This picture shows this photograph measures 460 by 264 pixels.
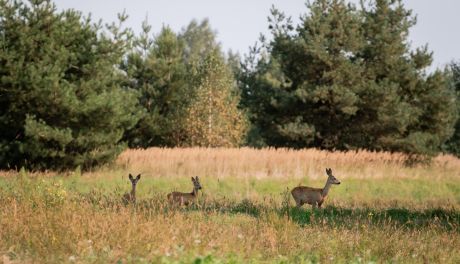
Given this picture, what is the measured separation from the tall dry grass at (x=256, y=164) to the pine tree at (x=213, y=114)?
5.97 metres

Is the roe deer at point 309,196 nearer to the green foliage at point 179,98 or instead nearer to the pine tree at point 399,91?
the green foliage at point 179,98

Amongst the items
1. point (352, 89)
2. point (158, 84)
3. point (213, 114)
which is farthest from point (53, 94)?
point (352, 89)

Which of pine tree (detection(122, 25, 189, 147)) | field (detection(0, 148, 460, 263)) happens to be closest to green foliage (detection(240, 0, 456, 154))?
pine tree (detection(122, 25, 189, 147))

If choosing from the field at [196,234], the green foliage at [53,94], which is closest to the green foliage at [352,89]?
the green foliage at [53,94]

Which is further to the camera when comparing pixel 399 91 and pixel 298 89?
pixel 399 91

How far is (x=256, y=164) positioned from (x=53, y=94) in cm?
831

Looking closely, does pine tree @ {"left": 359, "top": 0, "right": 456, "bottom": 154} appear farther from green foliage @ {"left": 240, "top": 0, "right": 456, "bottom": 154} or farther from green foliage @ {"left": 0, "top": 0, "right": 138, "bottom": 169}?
green foliage @ {"left": 0, "top": 0, "right": 138, "bottom": 169}

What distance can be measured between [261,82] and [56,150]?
17.6 metres

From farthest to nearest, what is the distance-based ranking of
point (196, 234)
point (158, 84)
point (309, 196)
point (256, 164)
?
point (158, 84), point (256, 164), point (309, 196), point (196, 234)

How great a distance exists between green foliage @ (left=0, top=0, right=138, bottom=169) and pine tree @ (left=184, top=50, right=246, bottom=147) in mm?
7446

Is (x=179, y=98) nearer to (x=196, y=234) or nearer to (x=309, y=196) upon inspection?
(x=309, y=196)

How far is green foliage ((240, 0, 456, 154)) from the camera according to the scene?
1305 inches

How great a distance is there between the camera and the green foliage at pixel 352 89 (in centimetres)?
3316

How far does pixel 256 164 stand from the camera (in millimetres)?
23500
